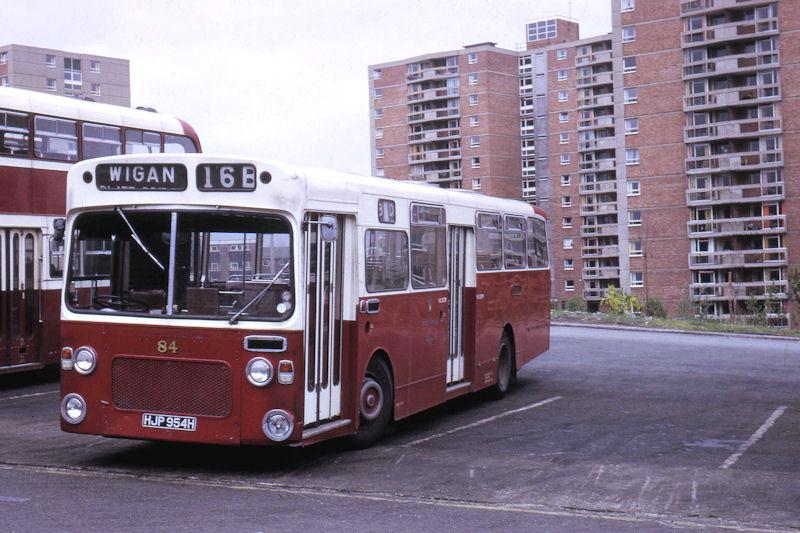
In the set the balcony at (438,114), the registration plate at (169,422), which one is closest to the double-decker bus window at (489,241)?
the registration plate at (169,422)

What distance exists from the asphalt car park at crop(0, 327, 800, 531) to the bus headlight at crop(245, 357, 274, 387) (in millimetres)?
858

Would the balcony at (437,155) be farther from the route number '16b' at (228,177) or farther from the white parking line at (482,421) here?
the route number '16b' at (228,177)

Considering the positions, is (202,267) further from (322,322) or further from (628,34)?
(628,34)

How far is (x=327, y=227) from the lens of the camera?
10.3 m

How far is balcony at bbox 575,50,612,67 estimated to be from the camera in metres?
126

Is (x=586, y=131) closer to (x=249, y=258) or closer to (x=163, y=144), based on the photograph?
(x=163, y=144)

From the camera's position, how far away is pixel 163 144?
20.0 meters

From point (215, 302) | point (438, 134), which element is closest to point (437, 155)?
point (438, 134)

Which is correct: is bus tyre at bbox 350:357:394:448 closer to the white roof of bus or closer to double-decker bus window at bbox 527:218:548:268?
double-decker bus window at bbox 527:218:548:268

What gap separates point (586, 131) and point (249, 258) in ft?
392

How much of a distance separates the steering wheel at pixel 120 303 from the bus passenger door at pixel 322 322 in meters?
1.46

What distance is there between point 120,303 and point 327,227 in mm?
1950

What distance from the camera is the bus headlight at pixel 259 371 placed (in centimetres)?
980

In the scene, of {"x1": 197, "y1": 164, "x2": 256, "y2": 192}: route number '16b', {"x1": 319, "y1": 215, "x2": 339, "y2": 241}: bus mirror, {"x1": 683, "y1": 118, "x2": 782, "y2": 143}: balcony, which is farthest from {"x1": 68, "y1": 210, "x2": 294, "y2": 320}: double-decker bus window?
{"x1": 683, "y1": 118, "x2": 782, "y2": 143}: balcony
